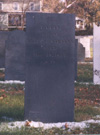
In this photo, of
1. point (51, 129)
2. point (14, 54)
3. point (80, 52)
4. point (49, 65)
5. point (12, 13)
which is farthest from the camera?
point (12, 13)

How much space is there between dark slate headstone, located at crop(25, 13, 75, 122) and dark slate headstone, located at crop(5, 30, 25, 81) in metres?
6.97

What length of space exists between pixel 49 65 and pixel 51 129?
1267 millimetres

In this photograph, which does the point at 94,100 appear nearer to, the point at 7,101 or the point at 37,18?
the point at 7,101

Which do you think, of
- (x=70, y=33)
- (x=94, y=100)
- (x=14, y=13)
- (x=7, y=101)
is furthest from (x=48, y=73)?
(x=14, y=13)

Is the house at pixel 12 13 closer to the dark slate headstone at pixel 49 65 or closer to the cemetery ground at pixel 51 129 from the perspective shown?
the cemetery ground at pixel 51 129

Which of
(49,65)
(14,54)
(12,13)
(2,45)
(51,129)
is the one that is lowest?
(51,129)

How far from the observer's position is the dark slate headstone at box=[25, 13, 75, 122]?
285 inches

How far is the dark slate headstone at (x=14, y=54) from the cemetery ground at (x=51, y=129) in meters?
1.06

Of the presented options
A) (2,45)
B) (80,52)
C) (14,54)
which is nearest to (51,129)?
(14,54)

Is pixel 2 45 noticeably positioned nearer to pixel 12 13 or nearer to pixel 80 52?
pixel 80 52

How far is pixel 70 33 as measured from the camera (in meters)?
7.31

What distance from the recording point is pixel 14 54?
46.6 feet

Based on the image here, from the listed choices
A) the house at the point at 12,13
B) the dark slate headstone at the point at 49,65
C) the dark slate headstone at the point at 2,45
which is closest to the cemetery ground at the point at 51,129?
the dark slate headstone at the point at 49,65

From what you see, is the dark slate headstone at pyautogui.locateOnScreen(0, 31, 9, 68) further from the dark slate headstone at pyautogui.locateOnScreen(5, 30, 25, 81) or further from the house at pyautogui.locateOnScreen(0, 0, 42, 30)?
the house at pyautogui.locateOnScreen(0, 0, 42, 30)
